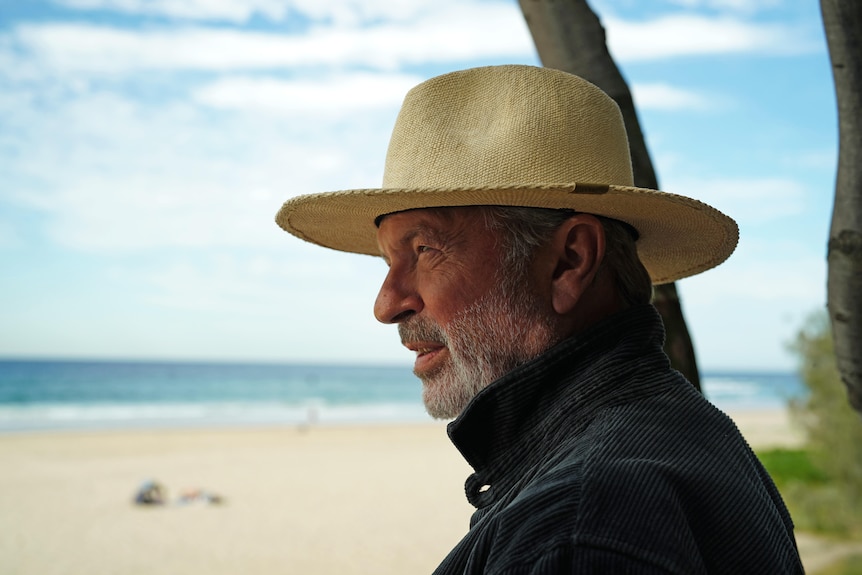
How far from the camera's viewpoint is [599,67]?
7.53 ft

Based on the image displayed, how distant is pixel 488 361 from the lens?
1516mm

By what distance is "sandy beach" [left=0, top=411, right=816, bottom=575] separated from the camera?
8.88 m

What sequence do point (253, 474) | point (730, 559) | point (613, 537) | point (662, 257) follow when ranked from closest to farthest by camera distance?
point (613, 537)
point (730, 559)
point (662, 257)
point (253, 474)

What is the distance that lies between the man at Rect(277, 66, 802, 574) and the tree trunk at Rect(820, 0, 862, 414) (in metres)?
0.49

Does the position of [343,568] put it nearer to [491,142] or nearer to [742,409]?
[491,142]

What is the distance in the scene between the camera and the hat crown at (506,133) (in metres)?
1.52

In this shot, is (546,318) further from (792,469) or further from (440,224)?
(792,469)

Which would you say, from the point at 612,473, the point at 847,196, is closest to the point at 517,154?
the point at 612,473

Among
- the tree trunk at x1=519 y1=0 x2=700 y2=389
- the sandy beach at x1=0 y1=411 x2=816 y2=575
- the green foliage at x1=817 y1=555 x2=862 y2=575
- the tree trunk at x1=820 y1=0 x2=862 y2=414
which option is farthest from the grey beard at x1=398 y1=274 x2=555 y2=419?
the sandy beach at x1=0 y1=411 x2=816 y2=575

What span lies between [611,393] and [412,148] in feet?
2.03

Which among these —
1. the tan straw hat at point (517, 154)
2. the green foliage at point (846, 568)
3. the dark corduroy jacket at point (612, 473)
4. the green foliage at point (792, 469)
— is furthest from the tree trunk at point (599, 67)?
the green foliage at point (792, 469)

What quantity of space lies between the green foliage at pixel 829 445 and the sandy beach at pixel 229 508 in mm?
3884

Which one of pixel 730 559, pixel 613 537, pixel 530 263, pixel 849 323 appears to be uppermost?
pixel 530 263

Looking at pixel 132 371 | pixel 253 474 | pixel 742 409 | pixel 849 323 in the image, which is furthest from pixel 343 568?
pixel 132 371
